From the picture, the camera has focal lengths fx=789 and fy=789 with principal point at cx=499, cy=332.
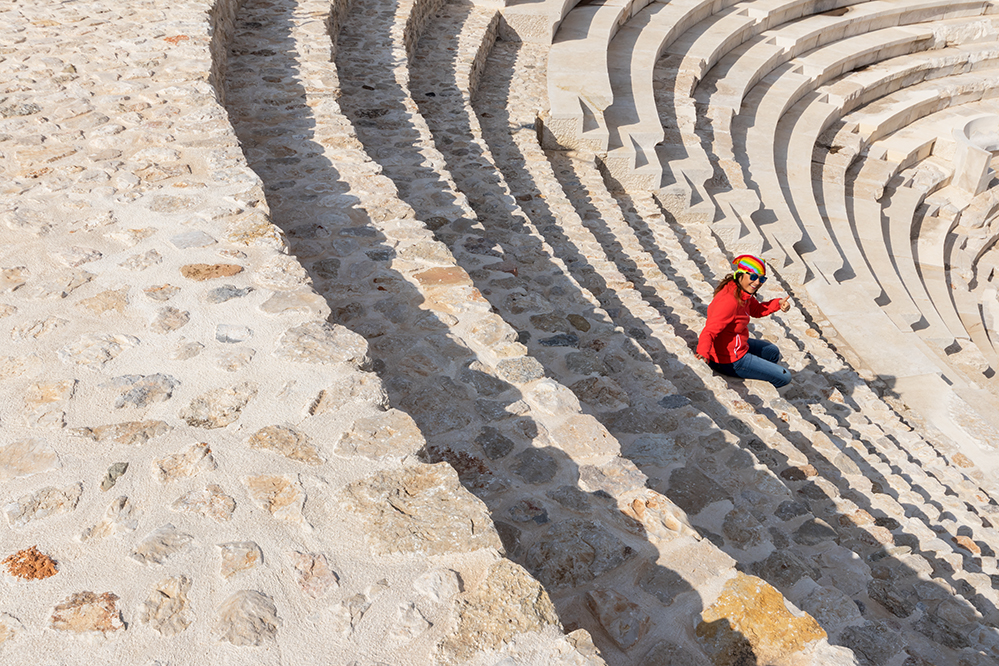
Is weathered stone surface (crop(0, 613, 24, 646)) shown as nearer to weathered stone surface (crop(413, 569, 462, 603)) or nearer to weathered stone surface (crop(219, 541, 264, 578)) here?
weathered stone surface (crop(219, 541, 264, 578))

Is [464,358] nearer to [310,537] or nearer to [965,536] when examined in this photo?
[310,537]

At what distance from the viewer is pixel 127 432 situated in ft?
8.88

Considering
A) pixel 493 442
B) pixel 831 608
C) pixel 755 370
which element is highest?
pixel 493 442

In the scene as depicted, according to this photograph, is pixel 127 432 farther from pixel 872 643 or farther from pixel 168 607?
pixel 872 643

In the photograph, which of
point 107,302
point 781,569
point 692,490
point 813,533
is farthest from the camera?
point 813,533

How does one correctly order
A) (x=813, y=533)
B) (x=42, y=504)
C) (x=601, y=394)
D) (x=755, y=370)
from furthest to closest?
(x=755, y=370), (x=601, y=394), (x=813, y=533), (x=42, y=504)

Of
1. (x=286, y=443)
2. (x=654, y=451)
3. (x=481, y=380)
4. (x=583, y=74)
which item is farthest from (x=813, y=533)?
(x=583, y=74)

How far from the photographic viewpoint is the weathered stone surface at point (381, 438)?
272cm

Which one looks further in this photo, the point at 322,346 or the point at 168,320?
the point at 168,320

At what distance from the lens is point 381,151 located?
6.43 meters

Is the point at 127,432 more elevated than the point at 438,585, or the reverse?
the point at 127,432

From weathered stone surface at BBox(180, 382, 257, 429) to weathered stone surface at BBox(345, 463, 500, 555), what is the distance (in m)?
0.58

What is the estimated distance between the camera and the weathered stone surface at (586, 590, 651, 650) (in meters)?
2.63

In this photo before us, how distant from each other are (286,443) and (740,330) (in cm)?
375
